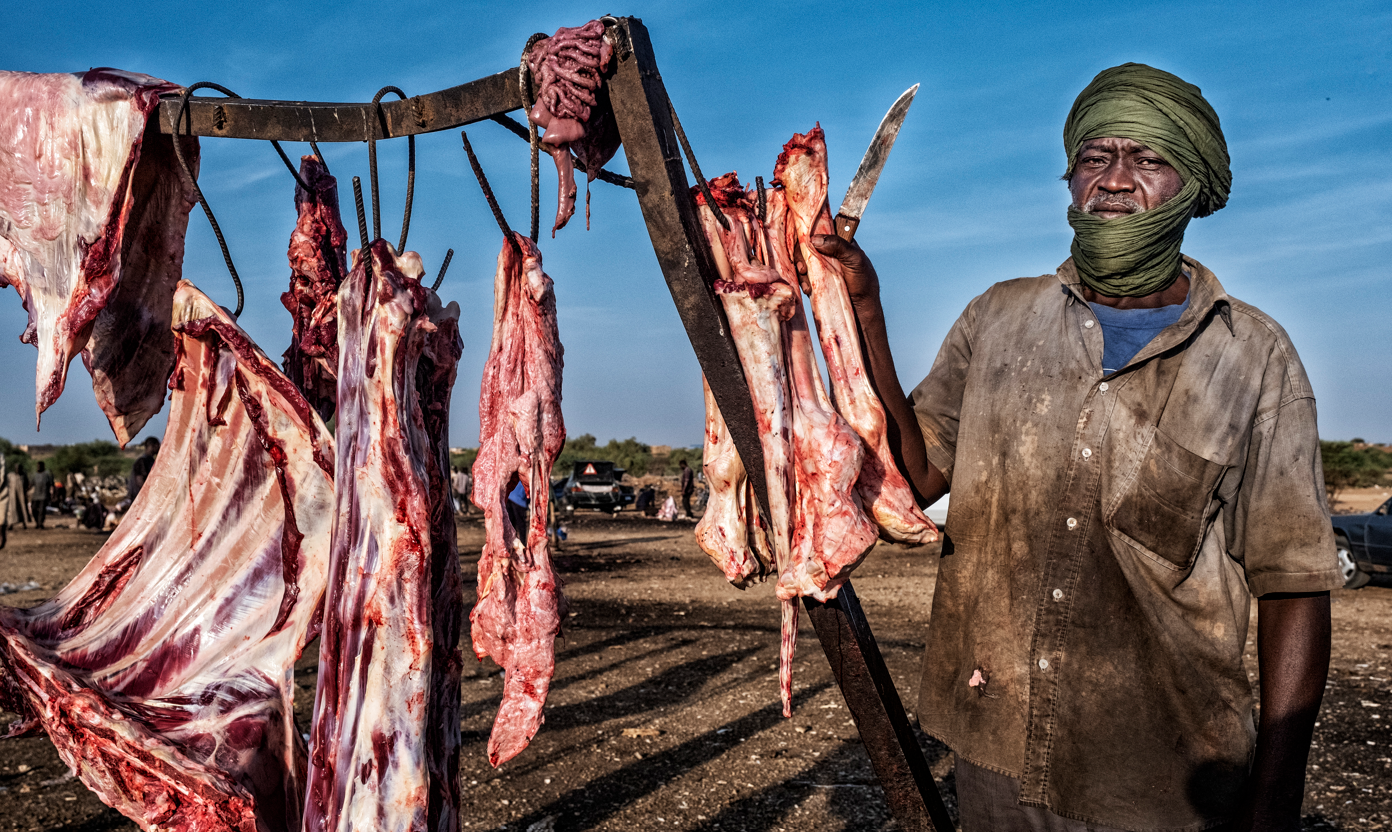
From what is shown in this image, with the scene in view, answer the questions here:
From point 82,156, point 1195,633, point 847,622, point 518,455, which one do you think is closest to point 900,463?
point 847,622

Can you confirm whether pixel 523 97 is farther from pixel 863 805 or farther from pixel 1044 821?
pixel 863 805

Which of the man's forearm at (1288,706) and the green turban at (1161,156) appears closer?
the man's forearm at (1288,706)

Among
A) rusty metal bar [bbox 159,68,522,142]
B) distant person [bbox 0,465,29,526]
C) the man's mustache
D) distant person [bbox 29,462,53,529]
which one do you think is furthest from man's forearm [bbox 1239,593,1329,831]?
distant person [bbox 29,462,53,529]

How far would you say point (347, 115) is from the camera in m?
2.38

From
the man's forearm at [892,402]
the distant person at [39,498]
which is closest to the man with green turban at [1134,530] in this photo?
the man's forearm at [892,402]

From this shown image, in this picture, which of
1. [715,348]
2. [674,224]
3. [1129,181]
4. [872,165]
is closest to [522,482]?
[715,348]

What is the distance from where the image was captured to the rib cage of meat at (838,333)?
2400 millimetres

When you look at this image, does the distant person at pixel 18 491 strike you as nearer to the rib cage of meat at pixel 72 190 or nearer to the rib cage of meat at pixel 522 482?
the rib cage of meat at pixel 72 190

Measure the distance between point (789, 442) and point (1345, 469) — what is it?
3520 centimetres

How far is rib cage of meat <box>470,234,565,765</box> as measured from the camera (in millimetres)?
2379

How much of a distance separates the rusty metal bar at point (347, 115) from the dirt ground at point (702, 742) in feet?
12.3

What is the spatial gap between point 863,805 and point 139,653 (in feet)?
12.6

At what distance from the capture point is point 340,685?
2.36 metres

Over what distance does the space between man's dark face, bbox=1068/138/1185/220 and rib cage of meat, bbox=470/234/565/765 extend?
1443 millimetres
